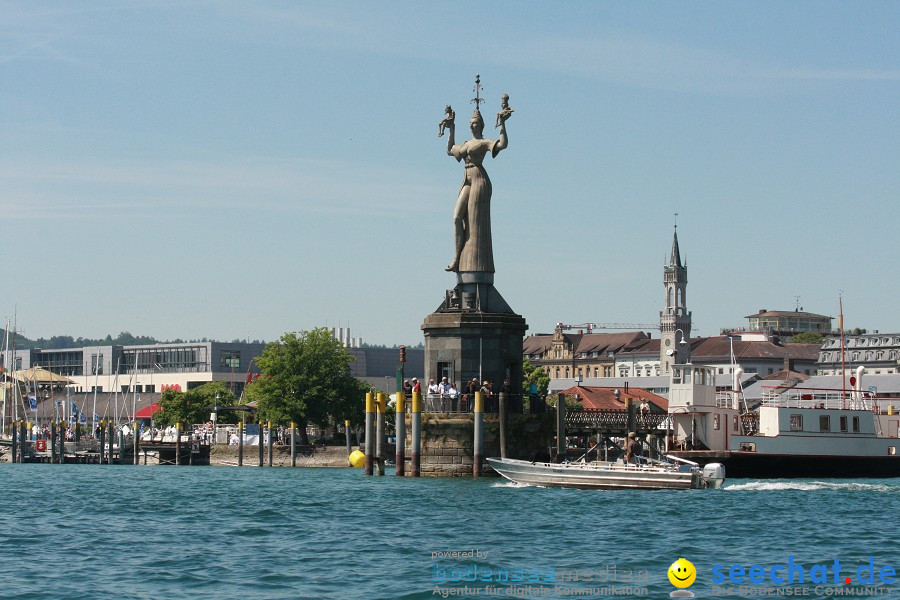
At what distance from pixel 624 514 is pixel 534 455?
17295 millimetres

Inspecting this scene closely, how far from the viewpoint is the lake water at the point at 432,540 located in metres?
28.8

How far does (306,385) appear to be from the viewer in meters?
100

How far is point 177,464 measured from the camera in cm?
9869

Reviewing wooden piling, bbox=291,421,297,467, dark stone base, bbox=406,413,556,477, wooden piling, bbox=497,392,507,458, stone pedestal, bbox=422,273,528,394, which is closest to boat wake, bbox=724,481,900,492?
dark stone base, bbox=406,413,556,477

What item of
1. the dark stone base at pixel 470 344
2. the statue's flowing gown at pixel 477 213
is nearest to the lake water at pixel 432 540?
the dark stone base at pixel 470 344

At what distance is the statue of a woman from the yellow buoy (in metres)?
23.3

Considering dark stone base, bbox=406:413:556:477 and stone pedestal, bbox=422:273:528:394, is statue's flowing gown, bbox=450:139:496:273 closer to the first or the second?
stone pedestal, bbox=422:273:528:394

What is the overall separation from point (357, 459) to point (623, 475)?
33080mm

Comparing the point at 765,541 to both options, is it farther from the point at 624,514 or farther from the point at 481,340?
the point at 481,340

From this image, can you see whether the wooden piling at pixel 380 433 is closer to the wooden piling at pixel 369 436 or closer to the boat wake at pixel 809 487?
the wooden piling at pixel 369 436

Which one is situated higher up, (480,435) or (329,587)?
(480,435)

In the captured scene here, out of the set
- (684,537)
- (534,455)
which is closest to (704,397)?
(534,455)

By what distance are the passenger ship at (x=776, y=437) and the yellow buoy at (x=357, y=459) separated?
61.5ft

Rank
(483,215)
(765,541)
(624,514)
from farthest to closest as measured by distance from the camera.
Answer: (483,215) < (624,514) < (765,541)
